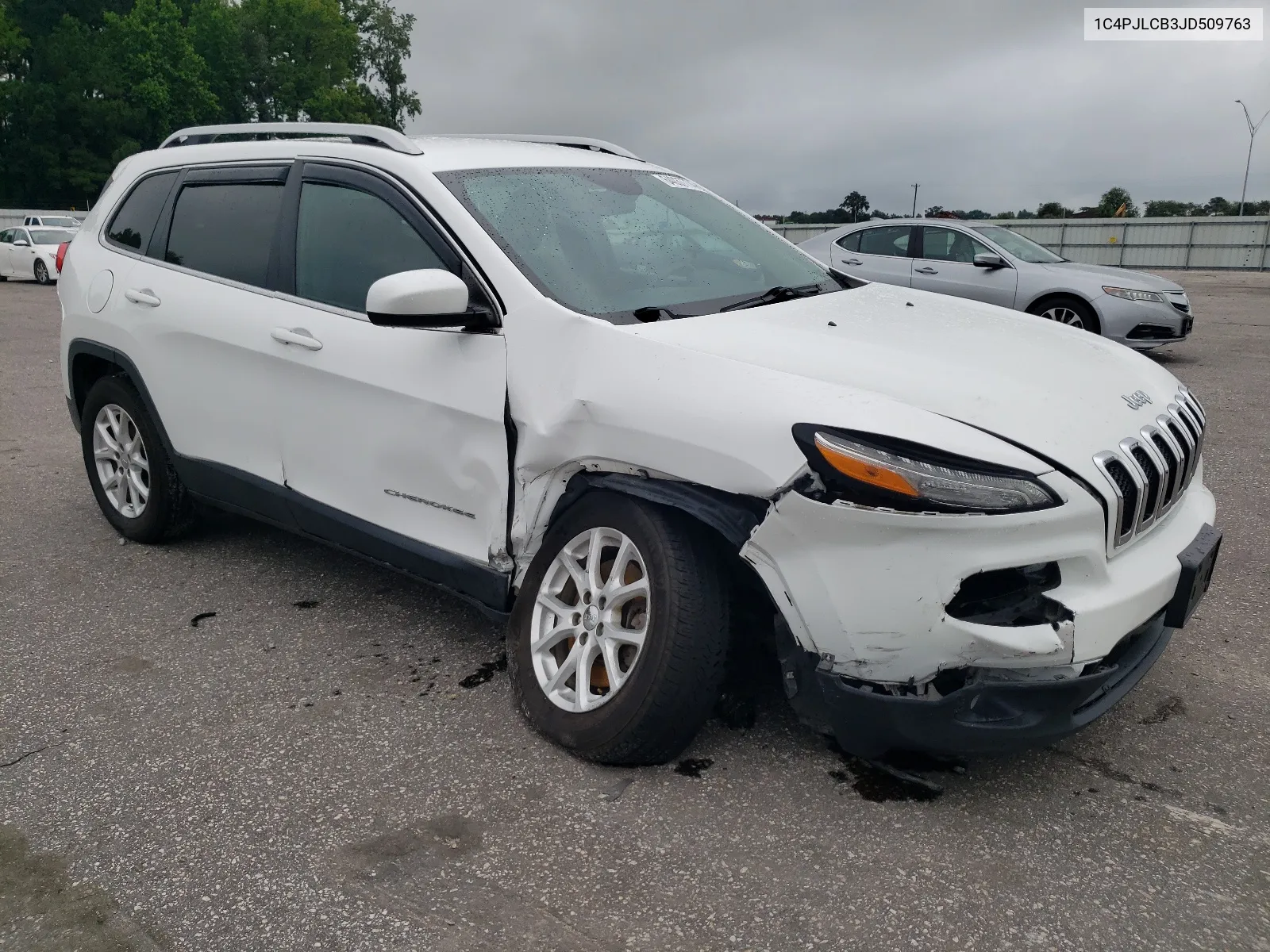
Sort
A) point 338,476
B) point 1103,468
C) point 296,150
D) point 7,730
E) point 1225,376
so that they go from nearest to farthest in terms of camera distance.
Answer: point 1103,468 → point 7,730 → point 338,476 → point 296,150 → point 1225,376

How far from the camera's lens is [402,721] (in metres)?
3.15

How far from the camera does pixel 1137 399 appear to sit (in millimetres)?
2889

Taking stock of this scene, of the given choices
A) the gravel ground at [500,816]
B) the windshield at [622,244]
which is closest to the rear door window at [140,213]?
the gravel ground at [500,816]

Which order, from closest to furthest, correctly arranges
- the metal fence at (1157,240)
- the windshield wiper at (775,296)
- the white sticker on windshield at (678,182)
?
1. the windshield wiper at (775,296)
2. the white sticker on windshield at (678,182)
3. the metal fence at (1157,240)

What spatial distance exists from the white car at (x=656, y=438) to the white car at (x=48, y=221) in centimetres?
2302

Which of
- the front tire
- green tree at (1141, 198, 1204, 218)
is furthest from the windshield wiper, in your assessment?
green tree at (1141, 198, 1204, 218)

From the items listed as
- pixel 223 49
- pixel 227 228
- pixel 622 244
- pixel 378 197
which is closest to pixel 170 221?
pixel 227 228

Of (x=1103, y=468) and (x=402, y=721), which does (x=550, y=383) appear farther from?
(x=1103, y=468)

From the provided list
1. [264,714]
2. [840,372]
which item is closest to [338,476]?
[264,714]

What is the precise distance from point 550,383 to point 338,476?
1054mm

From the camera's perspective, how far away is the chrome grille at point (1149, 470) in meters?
2.49

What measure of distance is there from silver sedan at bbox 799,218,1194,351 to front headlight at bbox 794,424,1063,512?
7.96m

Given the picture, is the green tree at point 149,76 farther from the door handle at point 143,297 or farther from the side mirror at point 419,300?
the side mirror at point 419,300

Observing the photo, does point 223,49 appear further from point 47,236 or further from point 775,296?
point 775,296
